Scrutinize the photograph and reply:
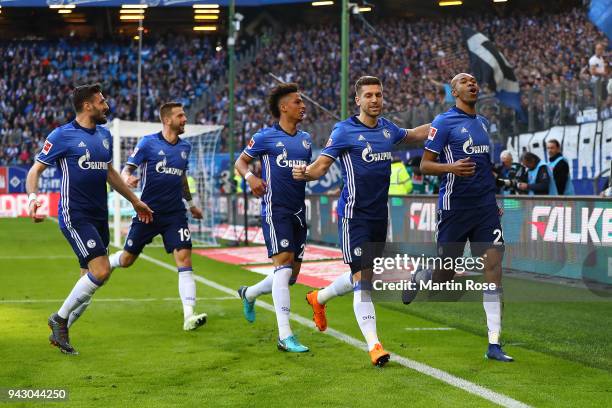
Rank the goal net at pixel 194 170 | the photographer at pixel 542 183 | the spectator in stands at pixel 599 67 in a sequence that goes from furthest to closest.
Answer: the goal net at pixel 194 170
the spectator in stands at pixel 599 67
the photographer at pixel 542 183

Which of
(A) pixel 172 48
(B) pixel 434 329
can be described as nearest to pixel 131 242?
(B) pixel 434 329

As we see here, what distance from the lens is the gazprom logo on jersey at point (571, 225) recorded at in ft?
40.4

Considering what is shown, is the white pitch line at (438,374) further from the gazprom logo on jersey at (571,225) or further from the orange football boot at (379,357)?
the gazprom logo on jersey at (571,225)

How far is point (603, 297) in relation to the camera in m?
12.2

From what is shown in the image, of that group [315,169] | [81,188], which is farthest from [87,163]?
[315,169]

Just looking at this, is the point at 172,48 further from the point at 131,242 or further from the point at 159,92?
the point at 131,242

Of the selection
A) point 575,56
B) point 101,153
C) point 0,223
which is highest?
point 575,56

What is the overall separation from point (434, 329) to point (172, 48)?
48.0 metres

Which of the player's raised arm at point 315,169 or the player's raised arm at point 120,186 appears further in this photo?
the player's raised arm at point 120,186

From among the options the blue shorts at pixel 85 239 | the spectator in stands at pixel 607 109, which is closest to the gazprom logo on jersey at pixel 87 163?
the blue shorts at pixel 85 239

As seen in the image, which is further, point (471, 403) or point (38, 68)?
point (38, 68)

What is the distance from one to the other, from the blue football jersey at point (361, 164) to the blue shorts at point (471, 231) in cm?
58

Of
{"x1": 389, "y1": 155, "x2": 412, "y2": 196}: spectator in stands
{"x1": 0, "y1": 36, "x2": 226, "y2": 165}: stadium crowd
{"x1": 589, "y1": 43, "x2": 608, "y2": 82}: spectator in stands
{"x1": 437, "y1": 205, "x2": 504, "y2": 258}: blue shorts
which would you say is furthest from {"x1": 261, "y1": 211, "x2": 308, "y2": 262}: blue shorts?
{"x1": 0, "y1": 36, "x2": 226, "y2": 165}: stadium crowd

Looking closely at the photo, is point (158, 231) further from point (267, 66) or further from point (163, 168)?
point (267, 66)
